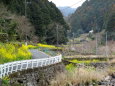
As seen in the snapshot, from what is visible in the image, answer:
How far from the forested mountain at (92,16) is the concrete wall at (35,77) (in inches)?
2573

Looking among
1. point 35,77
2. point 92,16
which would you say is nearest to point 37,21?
point 35,77

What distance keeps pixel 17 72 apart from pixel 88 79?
7.03 meters

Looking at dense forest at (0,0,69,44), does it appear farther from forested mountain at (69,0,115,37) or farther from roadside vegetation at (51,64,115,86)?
roadside vegetation at (51,64,115,86)

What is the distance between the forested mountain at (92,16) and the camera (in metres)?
91.8

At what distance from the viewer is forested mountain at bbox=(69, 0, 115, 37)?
91.8 metres

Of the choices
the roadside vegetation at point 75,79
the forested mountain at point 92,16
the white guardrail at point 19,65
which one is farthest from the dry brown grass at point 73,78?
the forested mountain at point 92,16

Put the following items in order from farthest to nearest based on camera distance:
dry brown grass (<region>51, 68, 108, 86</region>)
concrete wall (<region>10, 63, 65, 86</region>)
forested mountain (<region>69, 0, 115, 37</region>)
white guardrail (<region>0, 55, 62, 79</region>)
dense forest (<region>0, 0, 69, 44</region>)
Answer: forested mountain (<region>69, 0, 115, 37</region>), dense forest (<region>0, 0, 69, 44</region>), dry brown grass (<region>51, 68, 108, 86</region>), concrete wall (<region>10, 63, 65, 86</region>), white guardrail (<region>0, 55, 62, 79</region>)

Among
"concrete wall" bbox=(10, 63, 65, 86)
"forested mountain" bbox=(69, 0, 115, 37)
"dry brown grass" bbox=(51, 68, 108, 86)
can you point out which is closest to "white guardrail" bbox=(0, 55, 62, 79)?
"concrete wall" bbox=(10, 63, 65, 86)

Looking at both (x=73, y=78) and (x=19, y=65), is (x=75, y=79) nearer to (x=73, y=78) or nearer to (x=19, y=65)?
(x=73, y=78)

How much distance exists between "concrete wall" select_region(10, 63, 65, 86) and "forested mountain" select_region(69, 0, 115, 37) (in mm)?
65346

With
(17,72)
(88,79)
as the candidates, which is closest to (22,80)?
(17,72)

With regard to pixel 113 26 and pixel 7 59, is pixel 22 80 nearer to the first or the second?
pixel 7 59

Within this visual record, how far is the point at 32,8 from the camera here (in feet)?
194

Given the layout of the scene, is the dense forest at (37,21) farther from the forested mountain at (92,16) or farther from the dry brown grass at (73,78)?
the dry brown grass at (73,78)
